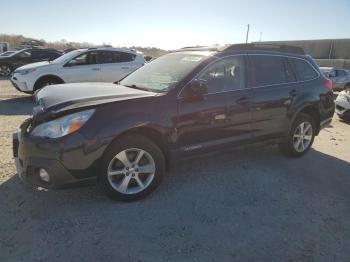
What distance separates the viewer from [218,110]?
427 centimetres

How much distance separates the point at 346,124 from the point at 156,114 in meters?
7.33

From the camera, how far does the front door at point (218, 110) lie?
406 cm

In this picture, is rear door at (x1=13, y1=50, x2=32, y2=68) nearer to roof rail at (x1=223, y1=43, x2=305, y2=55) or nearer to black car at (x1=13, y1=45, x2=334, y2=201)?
black car at (x1=13, y1=45, x2=334, y2=201)

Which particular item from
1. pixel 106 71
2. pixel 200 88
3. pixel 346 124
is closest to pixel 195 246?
pixel 200 88

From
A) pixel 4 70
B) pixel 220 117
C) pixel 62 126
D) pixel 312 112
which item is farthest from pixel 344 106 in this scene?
pixel 4 70

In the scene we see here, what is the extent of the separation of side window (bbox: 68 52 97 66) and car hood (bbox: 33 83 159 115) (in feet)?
20.4

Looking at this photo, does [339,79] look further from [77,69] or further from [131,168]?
[131,168]

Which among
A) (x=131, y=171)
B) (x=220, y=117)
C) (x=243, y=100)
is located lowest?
(x=131, y=171)

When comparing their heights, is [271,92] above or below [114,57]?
below

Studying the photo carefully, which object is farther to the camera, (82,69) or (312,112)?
(82,69)

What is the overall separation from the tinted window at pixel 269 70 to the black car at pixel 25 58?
1358 cm

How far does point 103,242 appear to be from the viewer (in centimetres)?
307

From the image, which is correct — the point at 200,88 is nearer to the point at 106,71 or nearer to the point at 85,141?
the point at 85,141

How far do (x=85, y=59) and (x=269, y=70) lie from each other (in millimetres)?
7041
